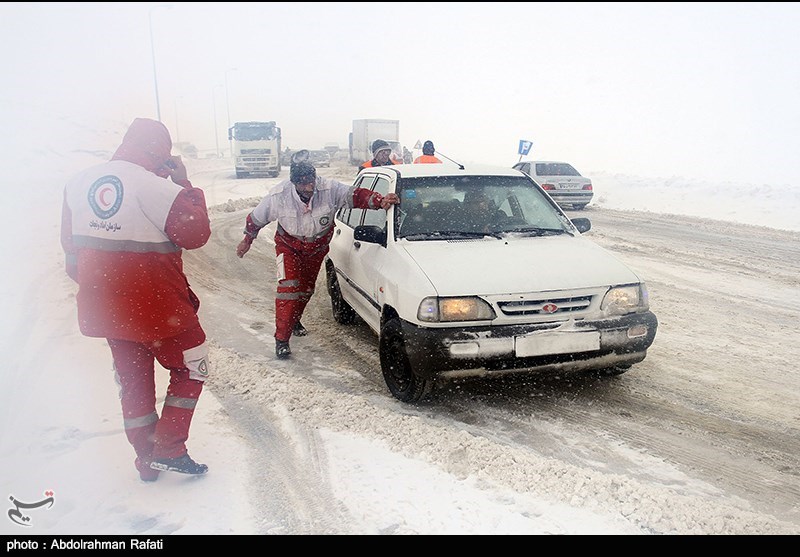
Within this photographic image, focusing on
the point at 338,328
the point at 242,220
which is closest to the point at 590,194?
the point at 242,220

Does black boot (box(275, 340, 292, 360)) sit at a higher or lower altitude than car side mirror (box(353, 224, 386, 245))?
lower

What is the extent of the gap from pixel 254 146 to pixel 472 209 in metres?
26.1

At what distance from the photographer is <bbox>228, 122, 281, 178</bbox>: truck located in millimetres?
29203

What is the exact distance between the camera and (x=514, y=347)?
3.79m

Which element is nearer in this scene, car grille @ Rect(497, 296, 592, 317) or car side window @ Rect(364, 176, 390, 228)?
car grille @ Rect(497, 296, 592, 317)

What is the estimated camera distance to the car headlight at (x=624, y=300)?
403 centimetres

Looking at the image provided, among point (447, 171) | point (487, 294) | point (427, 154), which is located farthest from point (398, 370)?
point (427, 154)

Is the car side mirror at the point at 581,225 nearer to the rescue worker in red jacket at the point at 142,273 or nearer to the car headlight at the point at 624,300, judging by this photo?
the car headlight at the point at 624,300

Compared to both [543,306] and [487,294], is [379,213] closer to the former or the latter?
[487,294]

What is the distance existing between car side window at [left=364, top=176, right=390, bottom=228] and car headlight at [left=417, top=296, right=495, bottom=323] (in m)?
1.34

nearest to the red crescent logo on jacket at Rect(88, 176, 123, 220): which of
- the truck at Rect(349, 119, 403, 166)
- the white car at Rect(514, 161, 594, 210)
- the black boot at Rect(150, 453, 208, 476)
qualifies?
the black boot at Rect(150, 453, 208, 476)

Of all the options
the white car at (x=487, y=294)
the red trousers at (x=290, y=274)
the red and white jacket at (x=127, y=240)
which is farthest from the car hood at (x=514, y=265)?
the red and white jacket at (x=127, y=240)

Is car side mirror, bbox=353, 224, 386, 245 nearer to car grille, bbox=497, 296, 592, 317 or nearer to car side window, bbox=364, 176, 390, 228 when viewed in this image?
car side window, bbox=364, 176, 390, 228

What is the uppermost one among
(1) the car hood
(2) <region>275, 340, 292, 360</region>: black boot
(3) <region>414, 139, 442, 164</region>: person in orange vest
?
(3) <region>414, 139, 442, 164</region>: person in orange vest
